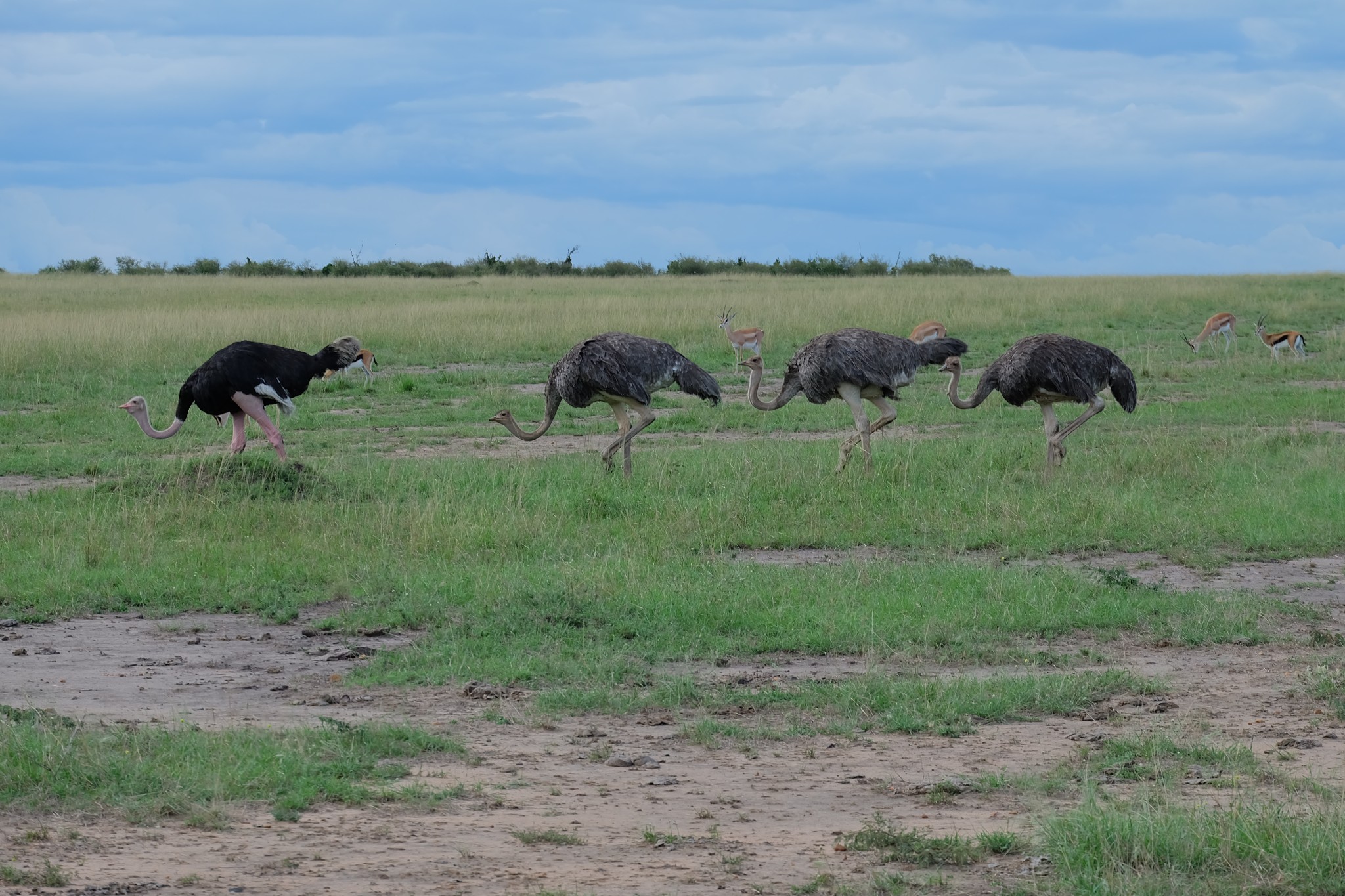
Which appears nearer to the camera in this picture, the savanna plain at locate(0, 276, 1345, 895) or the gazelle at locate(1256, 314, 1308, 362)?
the savanna plain at locate(0, 276, 1345, 895)

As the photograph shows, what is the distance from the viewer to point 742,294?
112ft

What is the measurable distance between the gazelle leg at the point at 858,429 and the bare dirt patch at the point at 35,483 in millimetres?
5931

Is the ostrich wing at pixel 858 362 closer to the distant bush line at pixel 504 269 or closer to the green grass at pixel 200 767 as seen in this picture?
the green grass at pixel 200 767

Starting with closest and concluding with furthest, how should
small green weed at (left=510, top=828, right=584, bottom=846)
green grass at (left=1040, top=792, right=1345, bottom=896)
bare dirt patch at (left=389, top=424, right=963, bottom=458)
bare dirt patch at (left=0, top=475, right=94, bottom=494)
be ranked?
→ green grass at (left=1040, top=792, right=1345, bottom=896)
small green weed at (left=510, top=828, right=584, bottom=846)
bare dirt patch at (left=0, top=475, right=94, bottom=494)
bare dirt patch at (left=389, top=424, right=963, bottom=458)

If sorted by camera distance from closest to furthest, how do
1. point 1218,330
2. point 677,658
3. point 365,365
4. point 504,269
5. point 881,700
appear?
point 881,700
point 677,658
point 365,365
point 1218,330
point 504,269

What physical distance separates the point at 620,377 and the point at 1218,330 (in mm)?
14999

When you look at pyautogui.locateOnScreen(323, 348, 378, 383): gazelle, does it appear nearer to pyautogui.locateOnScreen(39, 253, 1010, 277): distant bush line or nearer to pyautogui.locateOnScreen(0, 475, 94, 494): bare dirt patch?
pyautogui.locateOnScreen(0, 475, 94, 494): bare dirt patch

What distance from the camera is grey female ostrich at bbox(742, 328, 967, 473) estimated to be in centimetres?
1268

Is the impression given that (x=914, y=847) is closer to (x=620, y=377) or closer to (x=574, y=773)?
(x=574, y=773)

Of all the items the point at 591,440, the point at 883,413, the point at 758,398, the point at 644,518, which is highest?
the point at 758,398

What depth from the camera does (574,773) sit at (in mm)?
5512

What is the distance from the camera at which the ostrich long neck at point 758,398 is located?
13047 mm

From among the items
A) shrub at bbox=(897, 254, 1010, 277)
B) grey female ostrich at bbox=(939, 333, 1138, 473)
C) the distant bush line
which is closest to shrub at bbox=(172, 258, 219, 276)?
the distant bush line

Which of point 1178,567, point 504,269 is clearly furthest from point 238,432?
point 504,269
